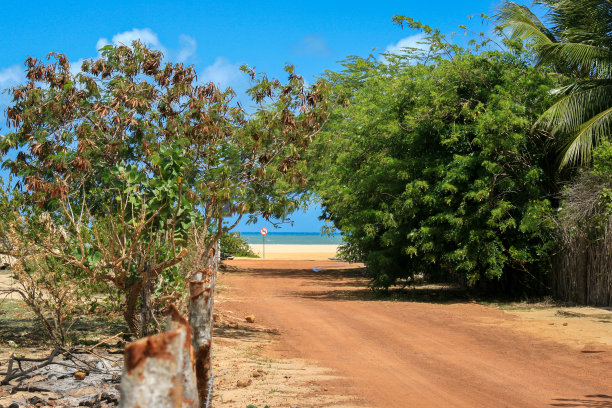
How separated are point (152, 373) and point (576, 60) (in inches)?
738

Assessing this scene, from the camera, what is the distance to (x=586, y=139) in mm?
16906

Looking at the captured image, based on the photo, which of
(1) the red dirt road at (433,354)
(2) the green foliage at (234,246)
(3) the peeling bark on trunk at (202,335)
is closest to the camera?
(3) the peeling bark on trunk at (202,335)

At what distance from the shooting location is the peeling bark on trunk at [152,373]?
2844 mm

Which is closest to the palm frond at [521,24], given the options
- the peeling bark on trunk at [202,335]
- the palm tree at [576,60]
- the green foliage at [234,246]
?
the palm tree at [576,60]

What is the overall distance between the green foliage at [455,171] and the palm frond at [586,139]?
3.02 ft

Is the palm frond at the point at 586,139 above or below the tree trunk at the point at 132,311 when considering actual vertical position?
above

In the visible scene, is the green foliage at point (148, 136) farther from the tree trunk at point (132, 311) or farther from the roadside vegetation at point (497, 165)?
the roadside vegetation at point (497, 165)

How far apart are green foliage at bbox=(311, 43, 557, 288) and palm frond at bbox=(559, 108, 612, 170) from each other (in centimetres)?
92

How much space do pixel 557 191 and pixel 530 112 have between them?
7.58 feet

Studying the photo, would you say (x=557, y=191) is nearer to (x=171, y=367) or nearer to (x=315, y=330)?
(x=315, y=330)

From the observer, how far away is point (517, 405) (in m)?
7.24

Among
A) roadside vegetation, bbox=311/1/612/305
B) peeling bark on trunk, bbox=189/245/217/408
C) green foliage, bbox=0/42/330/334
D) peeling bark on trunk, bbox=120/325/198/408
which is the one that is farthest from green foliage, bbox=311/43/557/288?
peeling bark on trunk, bbox=120/325/198/408

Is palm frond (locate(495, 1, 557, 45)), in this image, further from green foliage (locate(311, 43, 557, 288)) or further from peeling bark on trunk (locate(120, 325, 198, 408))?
peeling bark on trunk (locate(120, 325, 198, 408))

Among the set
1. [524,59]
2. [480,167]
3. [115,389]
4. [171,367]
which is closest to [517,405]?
[115,389]
